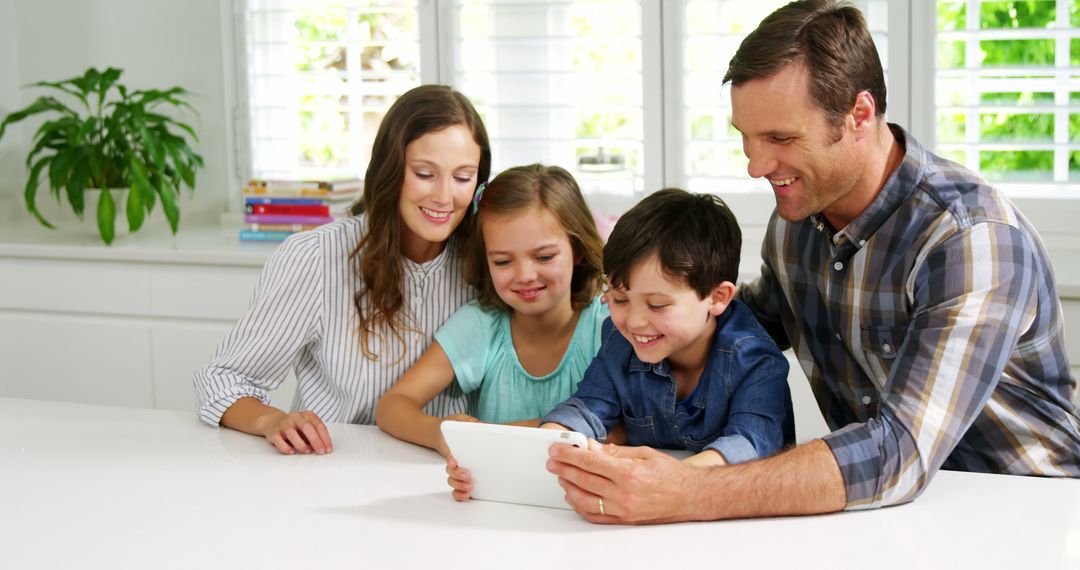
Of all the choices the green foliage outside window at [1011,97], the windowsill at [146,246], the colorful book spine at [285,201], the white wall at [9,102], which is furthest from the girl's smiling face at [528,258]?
the white wall at [9,102]

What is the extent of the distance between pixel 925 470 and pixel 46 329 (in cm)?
268

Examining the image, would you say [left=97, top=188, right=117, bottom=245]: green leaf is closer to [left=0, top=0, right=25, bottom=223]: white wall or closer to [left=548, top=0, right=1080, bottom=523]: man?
[left=0, top=0, right=25, bottom=223]: white wall

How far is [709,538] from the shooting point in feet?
4.14

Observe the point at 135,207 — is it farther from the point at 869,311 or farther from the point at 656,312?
the point at 869,311

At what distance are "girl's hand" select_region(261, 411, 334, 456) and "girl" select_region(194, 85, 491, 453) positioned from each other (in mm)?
171

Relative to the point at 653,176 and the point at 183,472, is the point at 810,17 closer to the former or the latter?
the point at 183,472

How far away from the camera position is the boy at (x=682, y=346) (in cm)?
155

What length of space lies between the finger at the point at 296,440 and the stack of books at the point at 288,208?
1.62 metres

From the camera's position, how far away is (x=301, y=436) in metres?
1.64

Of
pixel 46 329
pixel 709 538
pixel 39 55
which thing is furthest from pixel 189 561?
pixel 39 55

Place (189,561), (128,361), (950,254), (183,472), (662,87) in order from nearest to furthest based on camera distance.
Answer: (189,561) → (950,254) → (183,472) → (662,87) → (128,361)

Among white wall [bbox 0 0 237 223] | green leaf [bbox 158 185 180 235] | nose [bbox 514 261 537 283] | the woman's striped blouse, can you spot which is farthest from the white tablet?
white wall [bbox 0 0 237 223]

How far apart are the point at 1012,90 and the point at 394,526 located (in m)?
2.01

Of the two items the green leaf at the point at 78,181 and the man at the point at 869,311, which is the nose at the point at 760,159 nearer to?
the man at the point at 869,311
